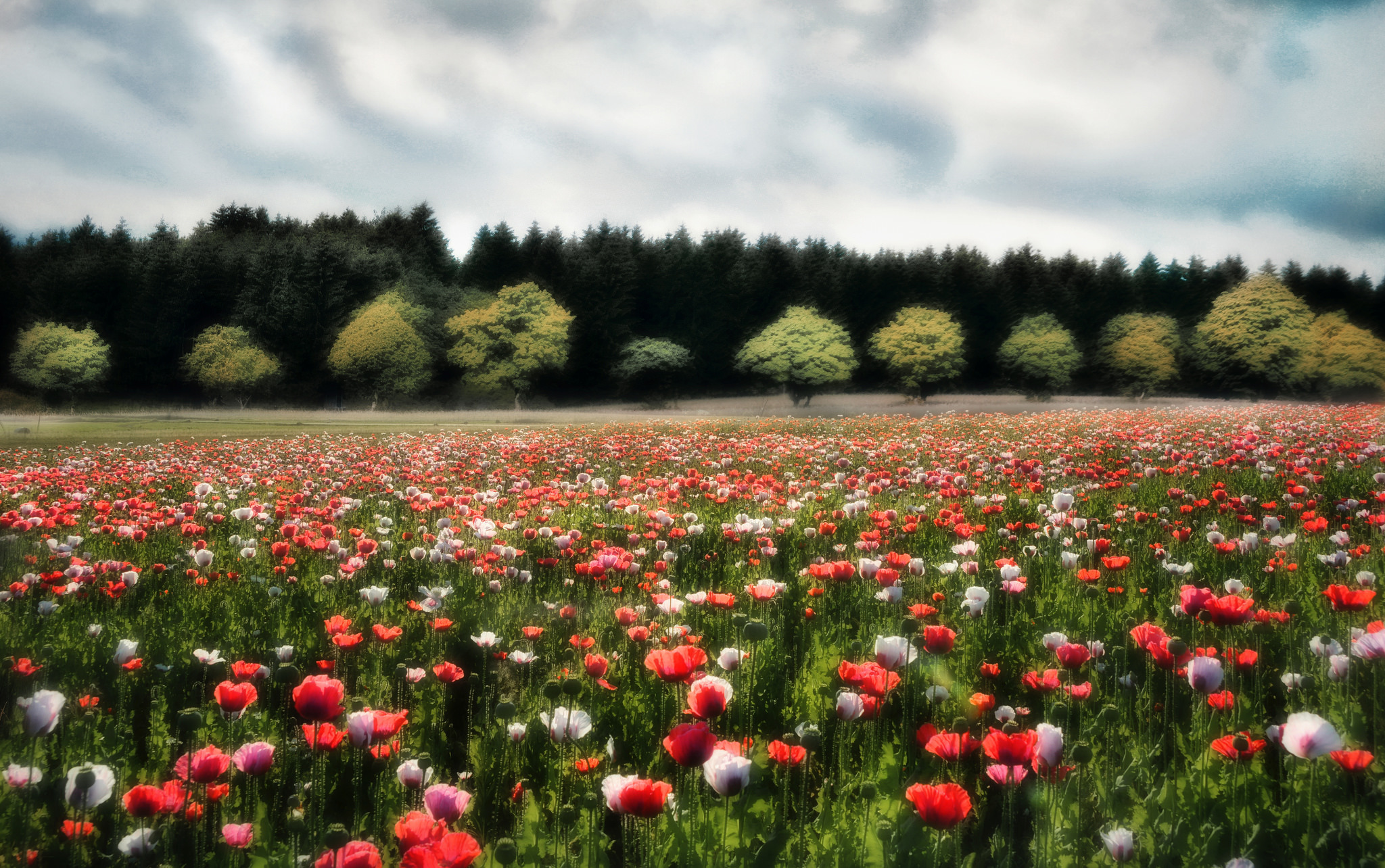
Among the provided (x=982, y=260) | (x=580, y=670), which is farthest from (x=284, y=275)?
(x=982, y=260)

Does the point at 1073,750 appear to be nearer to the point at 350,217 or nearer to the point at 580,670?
the point at 580,670

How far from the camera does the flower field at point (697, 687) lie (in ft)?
5.10

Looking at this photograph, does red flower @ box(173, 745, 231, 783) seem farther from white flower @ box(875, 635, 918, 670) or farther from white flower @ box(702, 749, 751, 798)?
white flower @ box(875, 635, 918, 670)

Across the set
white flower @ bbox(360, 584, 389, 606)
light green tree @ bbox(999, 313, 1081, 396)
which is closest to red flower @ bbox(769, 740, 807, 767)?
white flower @ bbox(360, 584, 389, 606)

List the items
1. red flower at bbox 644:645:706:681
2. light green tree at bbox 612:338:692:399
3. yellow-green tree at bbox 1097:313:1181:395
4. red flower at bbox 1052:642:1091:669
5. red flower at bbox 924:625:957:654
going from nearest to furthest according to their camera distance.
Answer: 1. red flower at bbox 644:645:706:681
2. red flower at bbox 1052:642:1091:669
3. red flower at bbox 924:625:957:654
4. light green tree at bbox 612:338:692:399
5. yellow-green tree at bbox 1097:313:1181:395

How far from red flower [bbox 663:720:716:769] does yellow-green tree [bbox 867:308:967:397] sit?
5106cm

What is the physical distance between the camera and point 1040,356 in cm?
5272

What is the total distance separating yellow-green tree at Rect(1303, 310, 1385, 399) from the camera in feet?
45.3

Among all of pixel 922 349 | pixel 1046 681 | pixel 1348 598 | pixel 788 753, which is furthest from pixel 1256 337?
pixel 788 753

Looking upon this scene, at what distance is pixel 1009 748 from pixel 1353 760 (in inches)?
28.4

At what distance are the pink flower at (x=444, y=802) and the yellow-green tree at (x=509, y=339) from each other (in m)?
46.5

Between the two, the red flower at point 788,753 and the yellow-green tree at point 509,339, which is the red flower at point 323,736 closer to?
the red flower at point 788,753

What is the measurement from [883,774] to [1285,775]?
3.58ft

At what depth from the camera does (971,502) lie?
5535 mm
